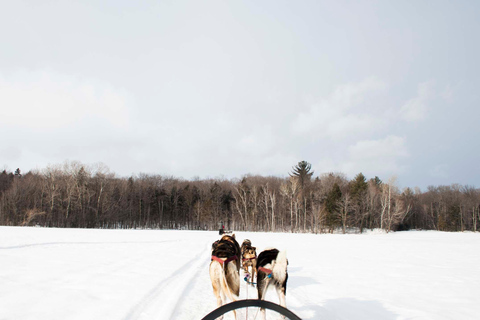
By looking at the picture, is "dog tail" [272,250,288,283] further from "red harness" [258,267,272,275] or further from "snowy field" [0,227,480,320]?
"snowy field" [0,227,480,320]

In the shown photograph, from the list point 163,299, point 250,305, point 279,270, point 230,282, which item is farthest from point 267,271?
point 163,299

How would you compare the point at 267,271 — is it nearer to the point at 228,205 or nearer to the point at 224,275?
the point at 224,275

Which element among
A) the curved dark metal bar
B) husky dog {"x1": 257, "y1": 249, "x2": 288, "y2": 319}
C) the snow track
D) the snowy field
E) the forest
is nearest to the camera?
the curved dark metal bar

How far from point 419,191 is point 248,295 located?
10999 centimetres

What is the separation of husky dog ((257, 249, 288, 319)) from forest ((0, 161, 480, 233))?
146 feet

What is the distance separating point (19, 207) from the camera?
51781 mm

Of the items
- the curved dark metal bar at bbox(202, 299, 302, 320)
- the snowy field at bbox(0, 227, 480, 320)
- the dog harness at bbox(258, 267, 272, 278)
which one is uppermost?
the curved dark metal bar at bbox(202, 299, 302, 320)

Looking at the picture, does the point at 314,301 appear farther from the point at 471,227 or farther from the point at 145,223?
the point at 471,227

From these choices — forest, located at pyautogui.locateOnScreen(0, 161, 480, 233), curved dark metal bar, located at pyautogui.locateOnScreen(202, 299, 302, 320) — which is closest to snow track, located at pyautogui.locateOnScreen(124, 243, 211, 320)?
curved dark metal bar, located at pyautogui.locateOnScreen(202, 299, 302, 320)

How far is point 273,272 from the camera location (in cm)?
351

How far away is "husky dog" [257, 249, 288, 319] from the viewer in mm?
3516

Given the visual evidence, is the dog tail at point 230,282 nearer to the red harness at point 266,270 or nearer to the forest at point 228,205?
the red harness at point 266,270

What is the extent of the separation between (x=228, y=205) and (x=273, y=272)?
6480 centimetres

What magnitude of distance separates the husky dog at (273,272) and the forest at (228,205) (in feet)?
146
